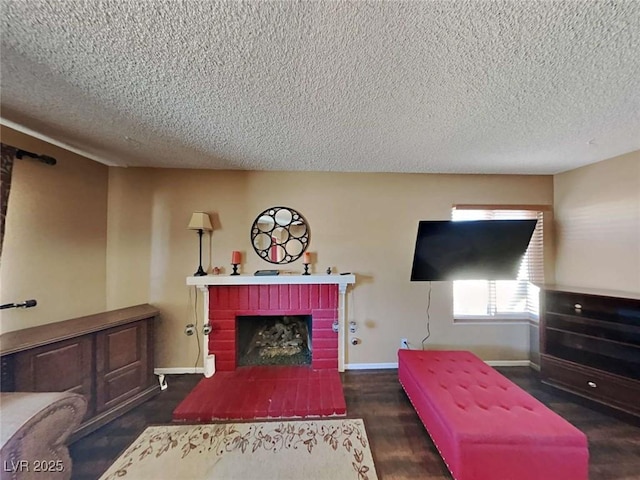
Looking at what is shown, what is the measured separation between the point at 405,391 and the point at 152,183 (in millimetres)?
3602

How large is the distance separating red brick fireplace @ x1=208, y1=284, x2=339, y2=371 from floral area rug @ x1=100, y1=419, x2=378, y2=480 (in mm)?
830

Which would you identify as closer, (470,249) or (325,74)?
(325,74)

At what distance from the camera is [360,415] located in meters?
2.11

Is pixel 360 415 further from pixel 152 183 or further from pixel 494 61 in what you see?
pixel 152 183

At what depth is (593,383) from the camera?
2182 millimetres

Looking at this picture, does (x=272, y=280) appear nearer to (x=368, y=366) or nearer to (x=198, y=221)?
(x=198, y=221)

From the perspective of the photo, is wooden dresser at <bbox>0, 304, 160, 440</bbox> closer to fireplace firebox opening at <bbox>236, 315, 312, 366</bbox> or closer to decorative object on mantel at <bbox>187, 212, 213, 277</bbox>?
decorative object on mantel at <bbox>187, 212, 213, 277</bbox>

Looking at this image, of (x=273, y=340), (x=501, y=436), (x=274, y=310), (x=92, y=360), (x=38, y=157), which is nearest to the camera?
(x=501, y=436)

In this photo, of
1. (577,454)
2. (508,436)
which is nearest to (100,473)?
(508,436)

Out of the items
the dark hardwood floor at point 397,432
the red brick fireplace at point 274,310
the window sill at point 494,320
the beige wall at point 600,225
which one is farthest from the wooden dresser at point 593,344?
the red brick fireplace at point 274,310

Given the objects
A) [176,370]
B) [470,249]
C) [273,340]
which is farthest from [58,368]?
[470,249]

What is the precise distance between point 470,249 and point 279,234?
2.19 m

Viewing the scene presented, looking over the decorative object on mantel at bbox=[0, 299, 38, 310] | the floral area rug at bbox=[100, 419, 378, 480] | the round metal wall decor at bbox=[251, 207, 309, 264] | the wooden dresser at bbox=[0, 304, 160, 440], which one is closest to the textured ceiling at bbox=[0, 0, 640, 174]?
the round metal wall decor at bbox=[251, 207, 309, 264]

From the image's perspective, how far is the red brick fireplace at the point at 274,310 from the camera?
2.80m
